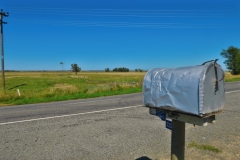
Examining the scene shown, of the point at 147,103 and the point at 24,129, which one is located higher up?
the point at 147,103

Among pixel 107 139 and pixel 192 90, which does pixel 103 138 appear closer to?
pixel 107 139

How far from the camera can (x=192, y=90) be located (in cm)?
178

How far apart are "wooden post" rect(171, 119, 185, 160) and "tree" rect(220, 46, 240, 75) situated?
68.1 metres

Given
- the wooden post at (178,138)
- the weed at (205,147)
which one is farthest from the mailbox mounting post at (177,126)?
the weed at (205,147)

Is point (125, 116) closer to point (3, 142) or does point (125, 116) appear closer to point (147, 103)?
point (3, 142)

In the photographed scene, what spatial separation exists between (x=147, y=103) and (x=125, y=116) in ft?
15.0

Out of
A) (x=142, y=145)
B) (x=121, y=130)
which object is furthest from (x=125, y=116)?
(x=142, y=145)

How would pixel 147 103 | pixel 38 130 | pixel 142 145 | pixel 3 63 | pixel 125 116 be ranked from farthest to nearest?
pixel 3 63, pixel 125 116, pixel 38 130, pixel 142 145, pixel 147 103

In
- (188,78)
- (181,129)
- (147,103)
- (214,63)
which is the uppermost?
(214,63)

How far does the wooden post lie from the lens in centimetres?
204

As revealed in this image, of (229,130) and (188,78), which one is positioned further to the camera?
(229,130)

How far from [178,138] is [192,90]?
59cm

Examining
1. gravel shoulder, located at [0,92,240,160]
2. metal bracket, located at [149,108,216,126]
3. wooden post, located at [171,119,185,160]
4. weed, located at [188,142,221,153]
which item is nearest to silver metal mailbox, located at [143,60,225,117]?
metal bracket, located at [149,108,216,126]

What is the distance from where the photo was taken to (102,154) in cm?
362
